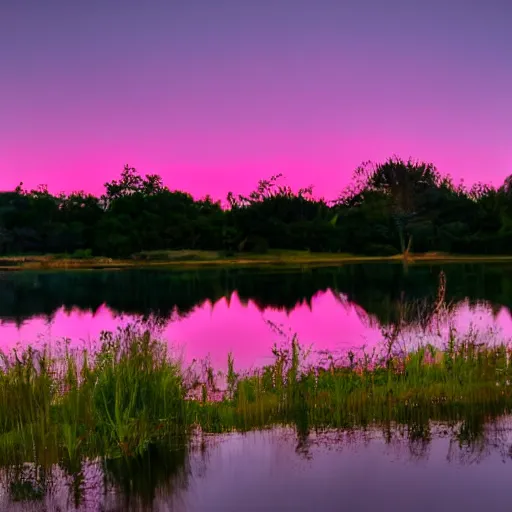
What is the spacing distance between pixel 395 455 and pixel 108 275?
66.1 meters

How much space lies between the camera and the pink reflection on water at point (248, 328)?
996 inches

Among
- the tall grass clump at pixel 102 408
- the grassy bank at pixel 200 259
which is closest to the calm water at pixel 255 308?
the tall grass clump at pixel 102 408

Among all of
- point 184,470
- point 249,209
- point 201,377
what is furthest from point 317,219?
point 184,470

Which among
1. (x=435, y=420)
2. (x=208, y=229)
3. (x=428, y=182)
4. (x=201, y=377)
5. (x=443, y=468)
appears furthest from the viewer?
(x=428, y=182)

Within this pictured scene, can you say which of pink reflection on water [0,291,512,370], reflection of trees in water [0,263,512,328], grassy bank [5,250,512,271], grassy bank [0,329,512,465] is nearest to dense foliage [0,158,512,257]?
grassy bank [5,250,512,271]

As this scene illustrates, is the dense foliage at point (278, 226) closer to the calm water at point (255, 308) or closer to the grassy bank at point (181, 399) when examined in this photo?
the calm water at point (255, 308)

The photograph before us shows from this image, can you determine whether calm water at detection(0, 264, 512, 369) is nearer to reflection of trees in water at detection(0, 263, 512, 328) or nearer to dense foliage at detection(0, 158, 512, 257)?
reflection of trees in water at detection(0, 263, 512, 328)

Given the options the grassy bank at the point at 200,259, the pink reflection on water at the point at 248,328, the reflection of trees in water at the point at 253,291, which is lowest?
the pink reflection on water at the point at 248,328

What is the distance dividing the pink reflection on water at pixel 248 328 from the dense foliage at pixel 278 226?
62133 mm

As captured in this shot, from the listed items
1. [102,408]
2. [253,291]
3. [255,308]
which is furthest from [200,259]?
[102,408]

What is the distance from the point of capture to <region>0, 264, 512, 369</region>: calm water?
2708 centimetres

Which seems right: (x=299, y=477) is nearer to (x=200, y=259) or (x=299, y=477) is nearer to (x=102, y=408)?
(x=102, y=408)

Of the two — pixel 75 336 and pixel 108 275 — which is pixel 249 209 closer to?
pixel 108 275

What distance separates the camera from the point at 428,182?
12000 centimetres
